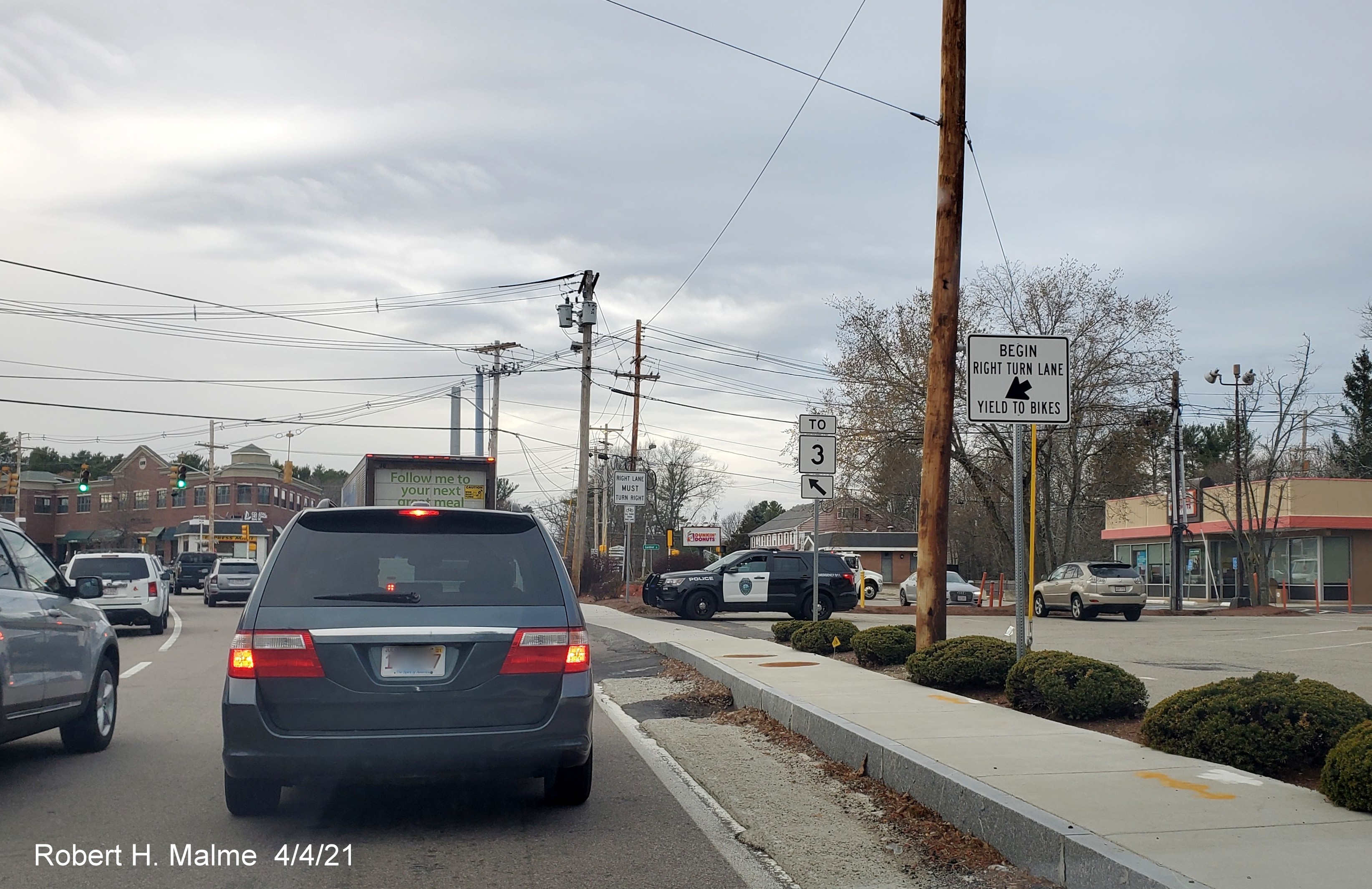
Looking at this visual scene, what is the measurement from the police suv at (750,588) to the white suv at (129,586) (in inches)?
424

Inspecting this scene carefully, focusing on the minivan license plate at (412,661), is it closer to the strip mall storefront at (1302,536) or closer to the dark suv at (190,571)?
the strip mall storefront at (1302,536)

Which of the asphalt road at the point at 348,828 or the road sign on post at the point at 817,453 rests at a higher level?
the road sign on post at the point at 817,453

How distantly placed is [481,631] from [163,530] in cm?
9855

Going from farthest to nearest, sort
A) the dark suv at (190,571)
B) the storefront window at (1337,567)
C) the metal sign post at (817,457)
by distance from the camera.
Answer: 1. the dark suv at (190,571)
2. the storefront window at (1337,567)
3. the metal sign post at (817,457)

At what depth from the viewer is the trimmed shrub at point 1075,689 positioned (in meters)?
8.77

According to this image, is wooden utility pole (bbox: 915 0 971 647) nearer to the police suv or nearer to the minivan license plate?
the minivan license plate

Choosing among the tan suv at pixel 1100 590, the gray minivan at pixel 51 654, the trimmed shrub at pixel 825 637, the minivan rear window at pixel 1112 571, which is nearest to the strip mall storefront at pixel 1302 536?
the tan suv at pixel 1100 590

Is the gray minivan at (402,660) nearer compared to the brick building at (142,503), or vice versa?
the gray minivan at (402,660)

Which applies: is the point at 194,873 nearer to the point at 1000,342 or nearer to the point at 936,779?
the point at 936,779

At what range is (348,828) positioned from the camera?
6.05 metres

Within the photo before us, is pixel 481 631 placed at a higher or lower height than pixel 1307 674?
higher

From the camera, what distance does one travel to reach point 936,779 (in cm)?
643

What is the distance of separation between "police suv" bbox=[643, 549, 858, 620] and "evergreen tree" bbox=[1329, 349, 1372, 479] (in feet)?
136

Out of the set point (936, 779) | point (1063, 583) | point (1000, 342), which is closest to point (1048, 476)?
point (1063, 583)
